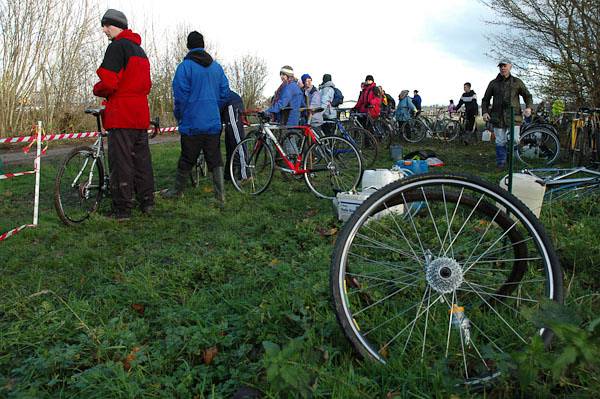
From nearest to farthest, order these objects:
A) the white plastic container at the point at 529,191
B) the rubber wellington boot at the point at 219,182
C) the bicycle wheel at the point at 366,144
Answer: the white plastic container at the point at 529,191 → the rubber wellington boot at the point at 219,182 → the bicycle wheel at the point at 366,144

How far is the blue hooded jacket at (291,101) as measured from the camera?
28.4ft

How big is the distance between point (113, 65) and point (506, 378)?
15.5ft

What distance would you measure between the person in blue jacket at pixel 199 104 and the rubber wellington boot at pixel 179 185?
27 cm

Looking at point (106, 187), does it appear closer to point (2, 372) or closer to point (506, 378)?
point (2, 372)

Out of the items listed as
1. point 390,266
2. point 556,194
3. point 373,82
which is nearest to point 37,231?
point 390,266

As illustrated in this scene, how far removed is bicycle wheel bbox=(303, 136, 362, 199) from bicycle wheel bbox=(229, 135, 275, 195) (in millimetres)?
679

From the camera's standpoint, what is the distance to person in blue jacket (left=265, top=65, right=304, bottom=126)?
8664 mm

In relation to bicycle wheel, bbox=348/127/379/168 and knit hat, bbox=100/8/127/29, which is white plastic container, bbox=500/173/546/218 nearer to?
knit hat, bbox=100/8/127/29

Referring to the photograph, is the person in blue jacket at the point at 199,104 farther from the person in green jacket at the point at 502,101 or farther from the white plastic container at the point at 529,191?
the person in green jacket at the point at 502,101

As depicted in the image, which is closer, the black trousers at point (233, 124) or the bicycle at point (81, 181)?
the bicycle at point (81, 181)

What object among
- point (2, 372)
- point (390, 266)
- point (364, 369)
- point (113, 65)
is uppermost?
point (113, 65)

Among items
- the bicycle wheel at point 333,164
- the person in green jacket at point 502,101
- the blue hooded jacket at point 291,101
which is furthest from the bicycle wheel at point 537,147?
the bicycle wheel at point 333,164

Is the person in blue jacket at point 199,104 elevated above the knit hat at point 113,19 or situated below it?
below

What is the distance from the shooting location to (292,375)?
5.75 feet
